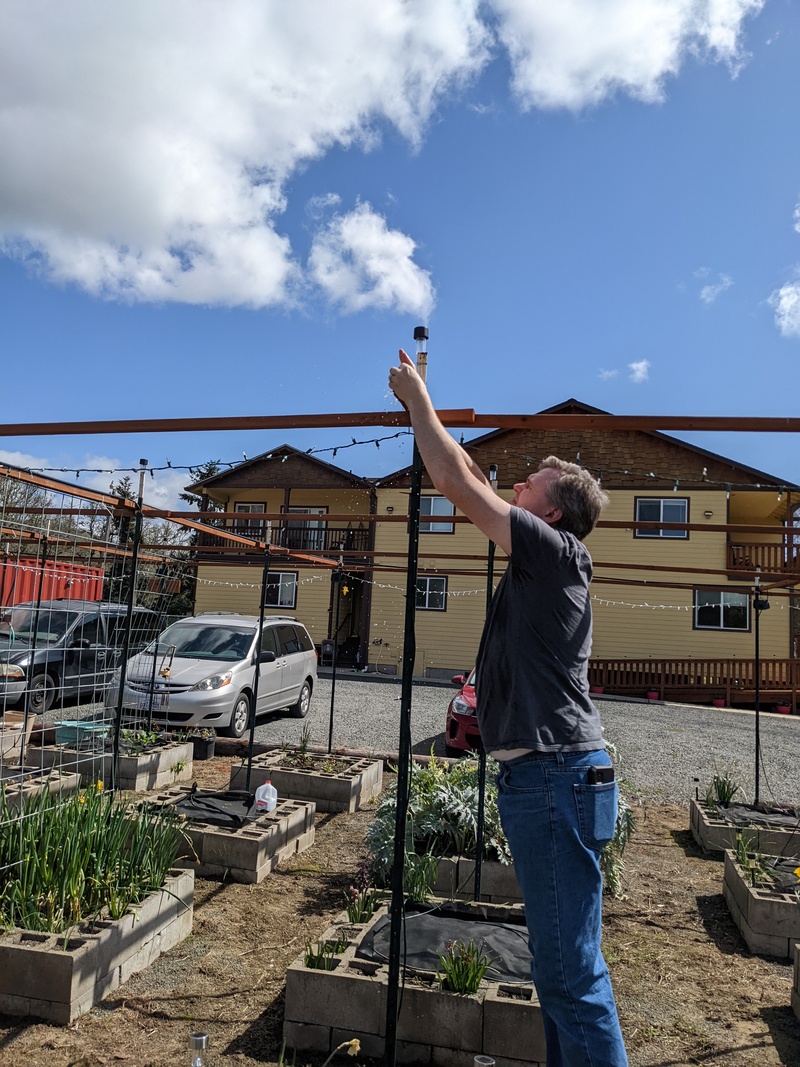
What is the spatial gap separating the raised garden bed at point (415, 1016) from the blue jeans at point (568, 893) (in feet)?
2.66

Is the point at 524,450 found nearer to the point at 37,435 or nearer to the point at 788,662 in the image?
the point at 788,662

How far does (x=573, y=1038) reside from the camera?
201cm

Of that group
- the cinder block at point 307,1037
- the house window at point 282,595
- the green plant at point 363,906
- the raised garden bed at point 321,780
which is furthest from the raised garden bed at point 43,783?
the house window at point 282,595

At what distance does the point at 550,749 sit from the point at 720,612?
21.1 metres

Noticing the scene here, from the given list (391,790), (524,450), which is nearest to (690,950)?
(391,790)

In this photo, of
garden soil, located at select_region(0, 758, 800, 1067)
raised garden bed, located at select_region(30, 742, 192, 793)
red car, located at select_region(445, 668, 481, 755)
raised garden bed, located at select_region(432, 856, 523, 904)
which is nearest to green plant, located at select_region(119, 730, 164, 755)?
raised garden bed, located at select_region(30, 742, 192, 793)

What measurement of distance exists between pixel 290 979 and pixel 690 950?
2.37 m

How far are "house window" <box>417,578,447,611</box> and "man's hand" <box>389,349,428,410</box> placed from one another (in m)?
21.2

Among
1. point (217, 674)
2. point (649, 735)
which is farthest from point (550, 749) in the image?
point (649, 735)

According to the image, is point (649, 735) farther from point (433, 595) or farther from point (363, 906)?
point (433, 595)

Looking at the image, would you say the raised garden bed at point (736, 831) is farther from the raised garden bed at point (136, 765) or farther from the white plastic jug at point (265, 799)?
the raised garden bed at point (136, 765)

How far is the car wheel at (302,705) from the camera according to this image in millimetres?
12445

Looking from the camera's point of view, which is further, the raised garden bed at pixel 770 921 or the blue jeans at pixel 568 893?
the raised garden bed at pixel 770 921

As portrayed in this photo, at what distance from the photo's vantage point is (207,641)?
11.3 meters
